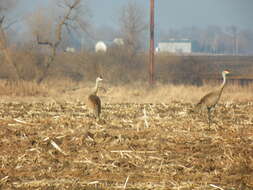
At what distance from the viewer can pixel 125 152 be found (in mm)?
8844

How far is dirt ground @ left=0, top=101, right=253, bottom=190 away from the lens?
23.4ft

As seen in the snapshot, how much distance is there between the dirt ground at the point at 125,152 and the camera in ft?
23.4

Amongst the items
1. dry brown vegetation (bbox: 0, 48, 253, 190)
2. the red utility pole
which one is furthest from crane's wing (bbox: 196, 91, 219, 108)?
the red utility pole

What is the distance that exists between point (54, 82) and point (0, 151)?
67.9ft

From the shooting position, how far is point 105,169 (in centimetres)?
776

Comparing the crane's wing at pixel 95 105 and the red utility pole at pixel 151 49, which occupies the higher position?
the red utility pole at pixel 151 49

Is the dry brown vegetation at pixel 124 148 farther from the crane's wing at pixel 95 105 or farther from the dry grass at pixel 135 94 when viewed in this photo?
the dry grass at pixel 135 94

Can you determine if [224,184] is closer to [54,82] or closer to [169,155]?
[169,155]

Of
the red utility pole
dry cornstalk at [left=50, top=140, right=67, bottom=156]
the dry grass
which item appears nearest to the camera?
dry cornstalk at [left=50, top=140, right=67, bottom=156]

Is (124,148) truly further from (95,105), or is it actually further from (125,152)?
(95,105)

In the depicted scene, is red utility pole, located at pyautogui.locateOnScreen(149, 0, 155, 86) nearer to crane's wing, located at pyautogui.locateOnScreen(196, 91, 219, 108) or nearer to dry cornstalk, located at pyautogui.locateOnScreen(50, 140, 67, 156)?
crane's wing, located at pyautogui.locateOnScreen(196, 91, 219, 108)

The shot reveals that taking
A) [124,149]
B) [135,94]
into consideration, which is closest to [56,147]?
[124,149]

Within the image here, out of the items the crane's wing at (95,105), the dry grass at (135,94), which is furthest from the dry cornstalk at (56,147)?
the dry grass at (135,94)

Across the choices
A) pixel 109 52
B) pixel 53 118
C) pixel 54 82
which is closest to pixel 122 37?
pixel 109 52
